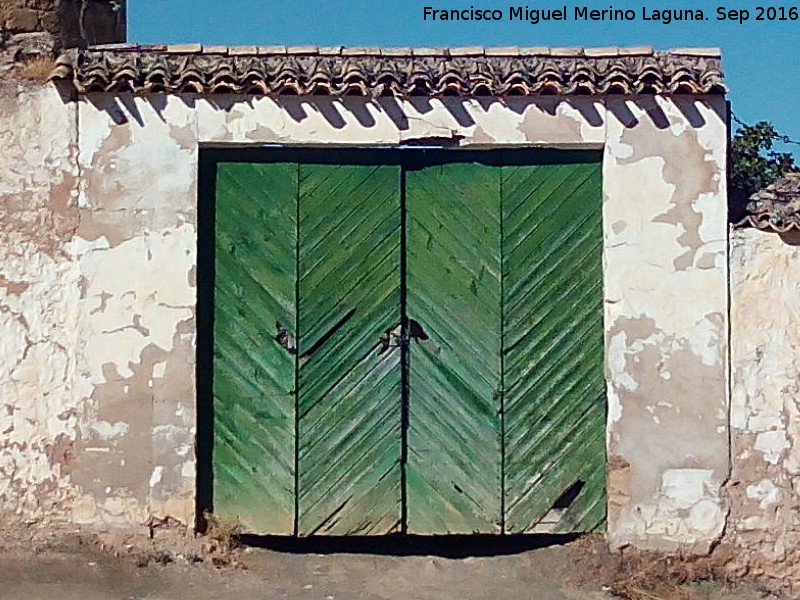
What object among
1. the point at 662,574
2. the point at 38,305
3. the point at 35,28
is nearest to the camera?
the point at 662,574

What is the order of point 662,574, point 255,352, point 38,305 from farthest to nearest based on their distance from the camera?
point 255,352 → point 38,305 → point 662,574

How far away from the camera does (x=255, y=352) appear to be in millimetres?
7043

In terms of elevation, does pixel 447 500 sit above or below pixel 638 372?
below

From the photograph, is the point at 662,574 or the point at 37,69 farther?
the point at 37,69

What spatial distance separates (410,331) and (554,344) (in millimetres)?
875

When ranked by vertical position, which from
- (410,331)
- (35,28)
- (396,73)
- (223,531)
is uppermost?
(35,28)

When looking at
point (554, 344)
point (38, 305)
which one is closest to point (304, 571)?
point (554, 344)

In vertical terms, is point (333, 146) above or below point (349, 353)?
above

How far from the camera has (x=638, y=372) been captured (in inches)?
272

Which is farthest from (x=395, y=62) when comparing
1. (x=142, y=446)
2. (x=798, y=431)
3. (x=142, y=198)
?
(x=798, y=431)

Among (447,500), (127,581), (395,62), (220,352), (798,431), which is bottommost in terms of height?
(127,581)

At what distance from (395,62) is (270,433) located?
2349 mm

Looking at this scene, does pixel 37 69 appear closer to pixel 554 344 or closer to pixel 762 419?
pixel 554 344

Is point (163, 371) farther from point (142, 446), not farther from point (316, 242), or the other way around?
point (316, 242)
